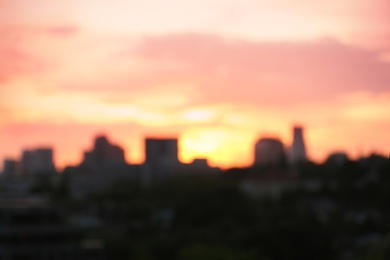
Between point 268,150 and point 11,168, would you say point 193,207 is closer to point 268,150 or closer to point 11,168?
point 268,150

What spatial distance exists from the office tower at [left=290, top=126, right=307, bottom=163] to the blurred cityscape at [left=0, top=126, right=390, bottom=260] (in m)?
0.04

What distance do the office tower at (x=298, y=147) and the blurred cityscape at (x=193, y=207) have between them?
4 centimetres

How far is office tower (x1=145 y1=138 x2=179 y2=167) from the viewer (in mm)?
40438

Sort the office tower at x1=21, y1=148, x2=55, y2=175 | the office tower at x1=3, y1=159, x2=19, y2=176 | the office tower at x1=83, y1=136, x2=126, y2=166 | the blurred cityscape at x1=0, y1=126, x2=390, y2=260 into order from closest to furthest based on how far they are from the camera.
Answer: the blurred cityscape at x1=0, y1=126, x2=390, y2=260
the office tower at x1=83, y1=136, x2=126, y2=166
the office tower at x1=21, y1=148, x2=55, y2=175
the office tower at x1=3, y1=159, x2=19, y2=176

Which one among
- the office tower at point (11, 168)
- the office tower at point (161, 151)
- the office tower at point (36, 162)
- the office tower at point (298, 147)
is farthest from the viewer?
the office tower at point (11, 168)

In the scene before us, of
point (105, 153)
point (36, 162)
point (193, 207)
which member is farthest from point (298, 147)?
point (193, 207)

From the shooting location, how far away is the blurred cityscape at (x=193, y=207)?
20250mm

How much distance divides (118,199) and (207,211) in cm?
723

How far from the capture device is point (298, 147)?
1844 inches

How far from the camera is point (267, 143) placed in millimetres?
47156

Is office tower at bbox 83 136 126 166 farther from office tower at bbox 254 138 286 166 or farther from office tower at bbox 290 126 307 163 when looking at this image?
Answer: office tower at bbox 290 126 307 163

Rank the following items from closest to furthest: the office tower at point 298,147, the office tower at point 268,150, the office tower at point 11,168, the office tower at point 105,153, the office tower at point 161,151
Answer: the office tower at point 161,151, the office tower at point 298,147, the office tower at point 268,150, the office tower at point 105,153, the office tower at point 11,168

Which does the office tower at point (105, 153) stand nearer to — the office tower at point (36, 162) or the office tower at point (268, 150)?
the office tower at point (36, 162)

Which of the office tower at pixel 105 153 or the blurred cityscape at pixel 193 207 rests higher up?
the office tower at pixel 105 153
